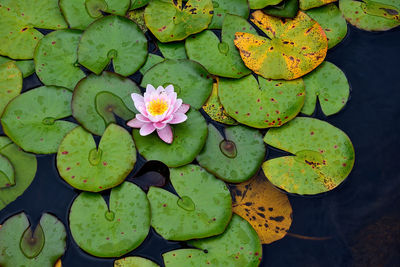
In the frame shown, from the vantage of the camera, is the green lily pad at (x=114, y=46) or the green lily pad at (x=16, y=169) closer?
the green lily pad at (x=16, y=169)

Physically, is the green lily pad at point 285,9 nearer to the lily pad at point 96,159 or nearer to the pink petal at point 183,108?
the pink petal at point 183,108

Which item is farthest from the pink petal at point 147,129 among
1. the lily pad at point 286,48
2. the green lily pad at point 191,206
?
the lily pad at point 286,48

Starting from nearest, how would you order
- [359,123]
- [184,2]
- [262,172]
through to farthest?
[262,172]
[359,123]
[184,2]

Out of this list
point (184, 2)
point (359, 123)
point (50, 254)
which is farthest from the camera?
point (184, 2)

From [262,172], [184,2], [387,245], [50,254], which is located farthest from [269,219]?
[184,2]

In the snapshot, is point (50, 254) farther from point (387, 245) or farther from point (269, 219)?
point (387, 245)
